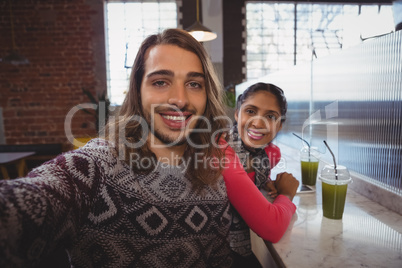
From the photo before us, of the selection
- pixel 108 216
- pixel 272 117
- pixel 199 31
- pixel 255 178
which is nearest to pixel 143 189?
pixel 108 216

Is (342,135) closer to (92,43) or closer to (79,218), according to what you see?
(79,218)

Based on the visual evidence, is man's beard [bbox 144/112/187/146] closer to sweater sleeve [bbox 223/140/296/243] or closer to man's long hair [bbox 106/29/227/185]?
man's long hair [bbox 106/29/227/185]

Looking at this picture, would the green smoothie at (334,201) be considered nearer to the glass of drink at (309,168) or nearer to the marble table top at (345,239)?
the marble table top at (345,239)

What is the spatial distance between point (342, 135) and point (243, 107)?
0.58 m

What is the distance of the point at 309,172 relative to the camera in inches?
51.9

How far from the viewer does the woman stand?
0.89 m

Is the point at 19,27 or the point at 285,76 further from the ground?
the point at 19,27

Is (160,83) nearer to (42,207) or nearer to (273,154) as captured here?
(42,207)

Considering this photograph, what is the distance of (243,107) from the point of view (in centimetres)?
163

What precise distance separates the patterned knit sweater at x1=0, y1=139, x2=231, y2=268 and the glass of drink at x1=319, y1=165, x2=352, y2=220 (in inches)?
14.2

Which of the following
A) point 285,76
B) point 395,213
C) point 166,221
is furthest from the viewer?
point 285,76

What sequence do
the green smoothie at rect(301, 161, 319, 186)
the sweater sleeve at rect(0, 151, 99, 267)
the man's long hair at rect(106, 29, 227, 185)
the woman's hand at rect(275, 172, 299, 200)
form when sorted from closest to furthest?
the sweater sleeve at rect(0, 151, 99, 267), the man's long hair at rect(106, 29, 227, 185), the woman's hand at rect(275, 172, 299, 200), the green smoothie at rect(301, 161, 319, 186)

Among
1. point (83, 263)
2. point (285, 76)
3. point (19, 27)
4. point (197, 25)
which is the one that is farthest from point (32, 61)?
point (83, 263)

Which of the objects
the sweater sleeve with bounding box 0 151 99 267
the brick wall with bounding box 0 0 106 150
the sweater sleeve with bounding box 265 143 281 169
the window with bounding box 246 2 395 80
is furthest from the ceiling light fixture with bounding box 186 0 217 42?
the brick wall with bounding box 0 0 106 150
